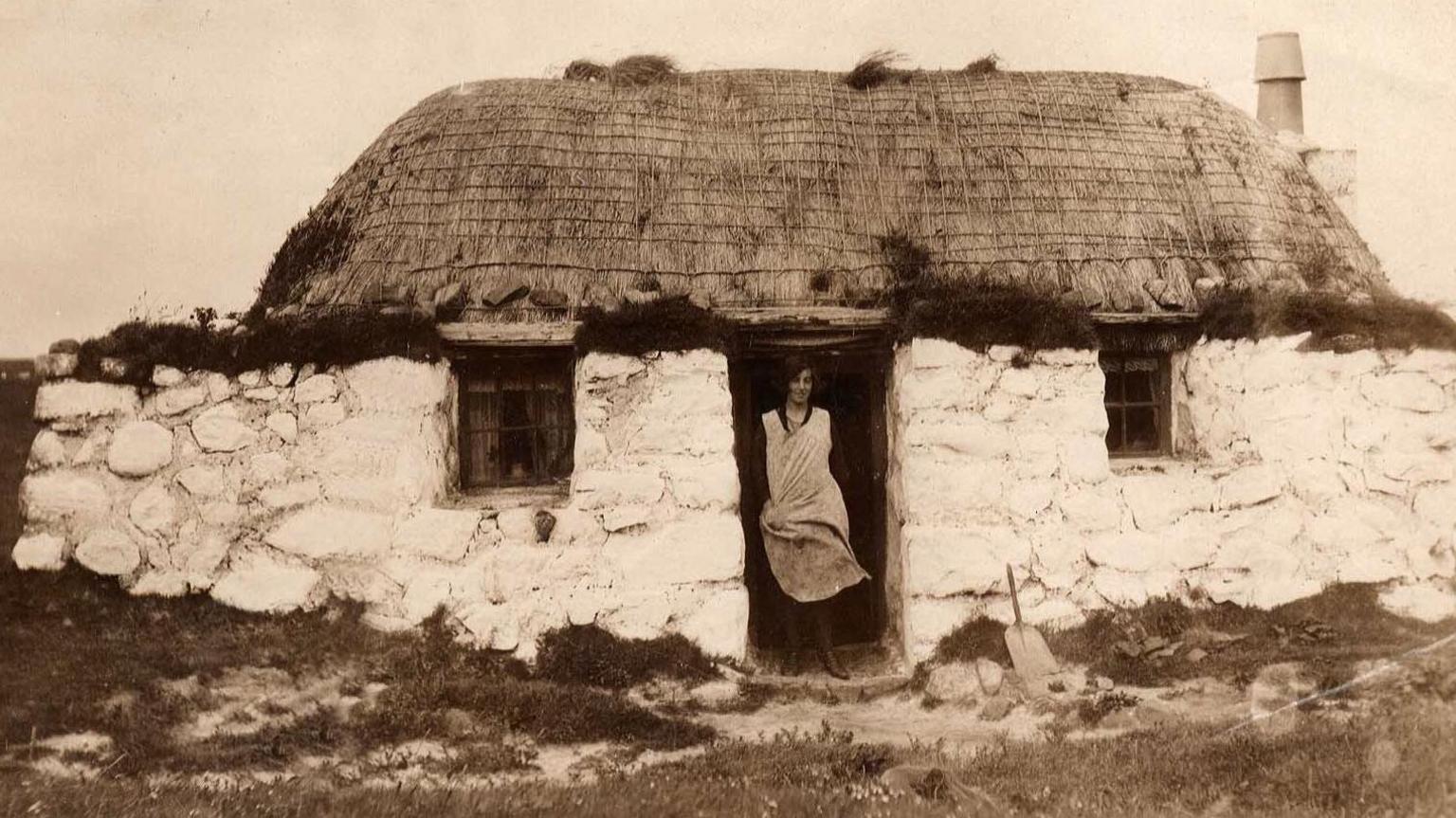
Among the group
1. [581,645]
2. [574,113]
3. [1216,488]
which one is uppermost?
[574,113]

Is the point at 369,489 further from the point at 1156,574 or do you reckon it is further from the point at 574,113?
the point at 1156,574

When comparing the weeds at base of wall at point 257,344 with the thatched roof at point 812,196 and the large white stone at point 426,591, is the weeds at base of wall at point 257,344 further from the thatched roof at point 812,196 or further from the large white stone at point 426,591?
the large white stone at point 426,591

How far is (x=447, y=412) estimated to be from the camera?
23.4 feet

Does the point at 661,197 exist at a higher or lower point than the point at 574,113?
lower

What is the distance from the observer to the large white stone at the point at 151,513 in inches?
262

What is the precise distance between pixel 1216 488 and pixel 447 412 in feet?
→ 17.0

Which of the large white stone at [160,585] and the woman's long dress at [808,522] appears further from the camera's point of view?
the woman's long dress at [808,522]

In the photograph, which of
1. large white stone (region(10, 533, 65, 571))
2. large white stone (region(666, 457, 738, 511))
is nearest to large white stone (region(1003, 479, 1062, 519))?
large white stone (region(666, 457, 738, 511))

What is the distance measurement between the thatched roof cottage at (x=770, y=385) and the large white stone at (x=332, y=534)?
2 cm

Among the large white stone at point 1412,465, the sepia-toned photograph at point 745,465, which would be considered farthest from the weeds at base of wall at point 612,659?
the large white stone at point 1412,465

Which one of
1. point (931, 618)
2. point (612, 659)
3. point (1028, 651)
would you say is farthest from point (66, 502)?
point (1028, 651)

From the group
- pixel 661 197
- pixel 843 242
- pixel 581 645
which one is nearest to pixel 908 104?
pixel 843 242

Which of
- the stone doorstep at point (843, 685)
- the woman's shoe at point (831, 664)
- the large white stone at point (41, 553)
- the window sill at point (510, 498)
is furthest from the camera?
the woman's shoe at point (831, 664)

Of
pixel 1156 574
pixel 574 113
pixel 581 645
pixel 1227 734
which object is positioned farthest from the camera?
pixel 574 113
